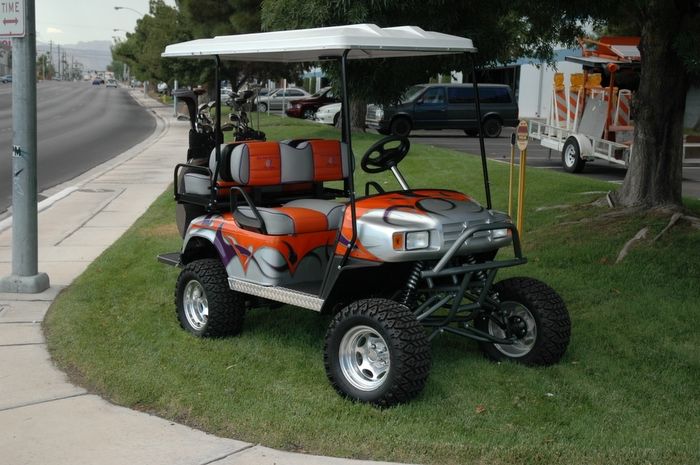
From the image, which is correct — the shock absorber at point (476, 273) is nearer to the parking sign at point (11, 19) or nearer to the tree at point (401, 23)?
the tree at point (401, 23)

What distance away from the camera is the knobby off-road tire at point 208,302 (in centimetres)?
646

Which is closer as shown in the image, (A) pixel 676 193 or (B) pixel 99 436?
Answer: (B) pixel 99 436

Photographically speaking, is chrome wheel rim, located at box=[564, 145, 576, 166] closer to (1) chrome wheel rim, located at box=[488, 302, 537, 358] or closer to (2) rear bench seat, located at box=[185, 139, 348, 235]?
(2) rear bench seat, located at box=[185, 139, 348, 235]

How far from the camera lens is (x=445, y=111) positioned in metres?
31.2

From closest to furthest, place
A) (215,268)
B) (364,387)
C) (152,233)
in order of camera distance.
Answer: (364,387) < (215,268) < (152,233)

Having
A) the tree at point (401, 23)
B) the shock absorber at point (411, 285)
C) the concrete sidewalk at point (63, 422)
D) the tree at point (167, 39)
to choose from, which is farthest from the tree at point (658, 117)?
the tree at point (167, 39)

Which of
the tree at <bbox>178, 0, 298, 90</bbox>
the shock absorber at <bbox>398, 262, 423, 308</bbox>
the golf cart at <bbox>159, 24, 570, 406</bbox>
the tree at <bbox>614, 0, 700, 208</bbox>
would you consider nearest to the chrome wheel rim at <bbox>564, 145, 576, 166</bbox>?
the tree at <bbox>614, 0, 700, 208</bbox>

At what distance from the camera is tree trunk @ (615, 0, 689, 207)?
370 inches

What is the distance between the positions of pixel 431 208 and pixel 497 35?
2.60m

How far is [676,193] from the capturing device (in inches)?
383

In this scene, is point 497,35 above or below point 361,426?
above

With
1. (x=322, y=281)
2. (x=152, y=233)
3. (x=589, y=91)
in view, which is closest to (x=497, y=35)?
(x=322, y=281)

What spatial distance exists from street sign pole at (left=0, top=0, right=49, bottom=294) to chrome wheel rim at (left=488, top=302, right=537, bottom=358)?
4290 mm

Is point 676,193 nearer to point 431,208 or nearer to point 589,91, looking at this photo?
point 431,208
